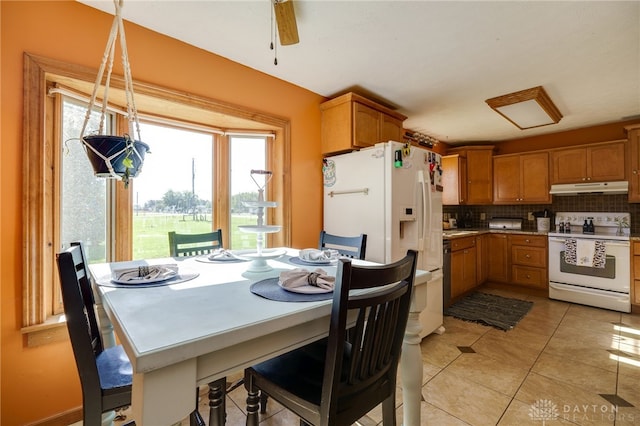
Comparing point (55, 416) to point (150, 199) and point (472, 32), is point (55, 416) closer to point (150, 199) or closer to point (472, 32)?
point (150, 199)

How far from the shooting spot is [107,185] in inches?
74.9

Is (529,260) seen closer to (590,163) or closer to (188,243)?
(590,163)

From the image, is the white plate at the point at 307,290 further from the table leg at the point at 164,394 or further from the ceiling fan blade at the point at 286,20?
the ceiling fan blade at the point at 286,20

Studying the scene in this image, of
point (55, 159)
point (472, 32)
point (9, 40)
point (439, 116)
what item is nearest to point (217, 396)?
point (55, 159)

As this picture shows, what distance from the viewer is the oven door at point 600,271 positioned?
3148 millimetres

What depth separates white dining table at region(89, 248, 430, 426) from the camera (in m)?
0.60

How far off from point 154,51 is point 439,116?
3079 mm

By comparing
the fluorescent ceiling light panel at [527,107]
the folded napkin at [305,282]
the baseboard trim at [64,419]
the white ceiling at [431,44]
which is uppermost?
the white ceiling at [431,44]

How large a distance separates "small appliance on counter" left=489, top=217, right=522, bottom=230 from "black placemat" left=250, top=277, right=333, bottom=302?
463 centimetres

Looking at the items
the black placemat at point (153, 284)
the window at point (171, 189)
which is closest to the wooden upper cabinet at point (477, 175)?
the window at point (171, 189)

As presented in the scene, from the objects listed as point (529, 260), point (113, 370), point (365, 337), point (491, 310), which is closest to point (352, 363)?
point (365, 337)

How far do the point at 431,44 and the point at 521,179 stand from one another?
3.33 meters

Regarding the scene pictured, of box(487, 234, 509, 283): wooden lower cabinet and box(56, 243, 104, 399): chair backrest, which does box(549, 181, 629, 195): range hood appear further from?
box(56, 243, 104, 399): chair backrest

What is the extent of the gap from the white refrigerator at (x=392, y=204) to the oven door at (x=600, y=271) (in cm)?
212
